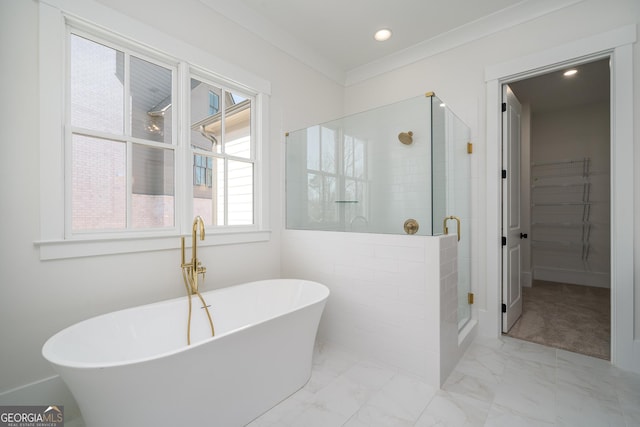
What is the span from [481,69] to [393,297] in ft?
7.32

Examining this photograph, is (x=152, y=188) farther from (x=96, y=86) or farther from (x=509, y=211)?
(x=509, y=211)

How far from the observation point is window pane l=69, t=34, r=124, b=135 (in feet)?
5.51

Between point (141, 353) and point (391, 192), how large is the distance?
6.38ft

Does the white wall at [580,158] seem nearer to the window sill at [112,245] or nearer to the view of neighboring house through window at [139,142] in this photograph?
the view of neighboring house through window at [139,142]

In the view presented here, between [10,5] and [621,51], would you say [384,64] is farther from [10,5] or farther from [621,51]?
[10,5]

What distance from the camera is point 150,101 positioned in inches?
78.1

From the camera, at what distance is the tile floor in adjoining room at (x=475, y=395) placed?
1513 mm

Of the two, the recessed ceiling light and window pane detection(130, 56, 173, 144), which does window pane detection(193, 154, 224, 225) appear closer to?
window pane detection(130, 56, 173, 144)

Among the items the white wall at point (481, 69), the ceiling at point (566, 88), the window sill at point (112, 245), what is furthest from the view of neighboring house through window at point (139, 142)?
the ceiling at point (566, 88)

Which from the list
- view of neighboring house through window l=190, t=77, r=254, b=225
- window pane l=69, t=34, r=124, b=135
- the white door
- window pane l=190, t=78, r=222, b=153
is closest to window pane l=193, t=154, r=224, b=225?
view of neighboring house through window l=190, t=77, r=254, b=225

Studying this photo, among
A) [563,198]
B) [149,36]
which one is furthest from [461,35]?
[563,198]

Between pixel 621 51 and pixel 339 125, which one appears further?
pixel 339 125

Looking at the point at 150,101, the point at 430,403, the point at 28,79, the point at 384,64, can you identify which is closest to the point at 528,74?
the point at 384,64

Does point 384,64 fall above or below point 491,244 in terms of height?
above
